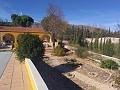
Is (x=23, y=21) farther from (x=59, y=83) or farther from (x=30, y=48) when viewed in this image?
(x=59, y=83)

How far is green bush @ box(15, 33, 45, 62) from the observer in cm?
1169

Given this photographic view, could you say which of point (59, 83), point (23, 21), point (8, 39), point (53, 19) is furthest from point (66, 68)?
point (23, 21)

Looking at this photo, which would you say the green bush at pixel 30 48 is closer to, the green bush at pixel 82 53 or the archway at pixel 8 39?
the green bush at pixel 82 53

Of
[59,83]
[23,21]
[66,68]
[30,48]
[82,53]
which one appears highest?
[23,21]

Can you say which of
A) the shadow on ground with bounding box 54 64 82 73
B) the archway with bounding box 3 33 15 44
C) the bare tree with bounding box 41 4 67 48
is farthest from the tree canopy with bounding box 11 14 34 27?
the shadow on ground with bounding box 54 64 82 73

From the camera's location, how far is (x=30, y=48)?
11680mm

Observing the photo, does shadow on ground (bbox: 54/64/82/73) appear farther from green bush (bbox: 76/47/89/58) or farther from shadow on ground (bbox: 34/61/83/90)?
green bush (bbox: 76/47/89/58)

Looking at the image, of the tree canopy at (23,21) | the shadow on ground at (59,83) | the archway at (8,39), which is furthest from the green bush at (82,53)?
the tree canopy at (23,21)

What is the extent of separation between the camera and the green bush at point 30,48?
11.7m

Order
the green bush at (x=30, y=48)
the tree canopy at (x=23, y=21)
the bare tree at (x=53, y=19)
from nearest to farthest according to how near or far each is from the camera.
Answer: the green bush at (x=30, y=48)
the bare tree at (x=53, y=19)
the tree canopy at (x=23, y=21)

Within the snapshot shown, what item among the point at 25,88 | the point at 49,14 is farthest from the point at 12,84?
the point at 49,14

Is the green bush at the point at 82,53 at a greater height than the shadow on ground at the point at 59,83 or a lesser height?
greater

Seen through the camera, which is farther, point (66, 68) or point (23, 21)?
point (23, 21)

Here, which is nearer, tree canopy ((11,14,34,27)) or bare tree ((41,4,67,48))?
bare tree ((41,4,67,48))
